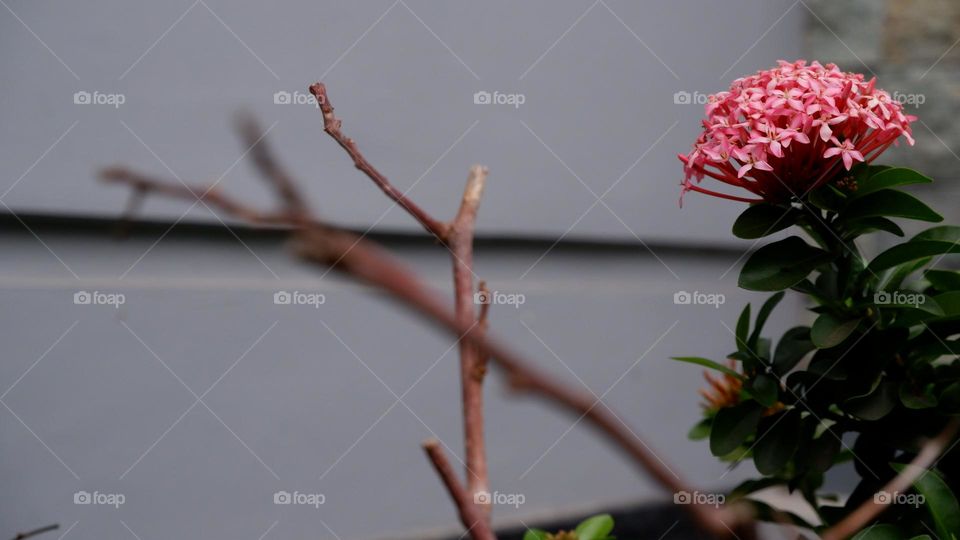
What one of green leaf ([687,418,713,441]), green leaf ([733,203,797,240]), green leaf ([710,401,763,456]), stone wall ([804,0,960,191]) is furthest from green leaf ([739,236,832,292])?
stone wall ([804,0,960,191])

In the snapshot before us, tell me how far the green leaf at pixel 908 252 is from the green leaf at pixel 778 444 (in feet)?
0.45

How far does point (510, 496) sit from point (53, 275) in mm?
791

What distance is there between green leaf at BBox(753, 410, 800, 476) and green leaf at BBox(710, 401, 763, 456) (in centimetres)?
1

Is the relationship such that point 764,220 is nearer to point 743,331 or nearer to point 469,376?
point 743,331

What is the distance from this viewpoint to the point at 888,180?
609 millimetres

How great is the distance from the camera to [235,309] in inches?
48.0

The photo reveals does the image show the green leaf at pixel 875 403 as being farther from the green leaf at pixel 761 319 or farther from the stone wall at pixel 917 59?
the stone wall at pixel 917 59

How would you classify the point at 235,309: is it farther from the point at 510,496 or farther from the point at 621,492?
the point at 621,492

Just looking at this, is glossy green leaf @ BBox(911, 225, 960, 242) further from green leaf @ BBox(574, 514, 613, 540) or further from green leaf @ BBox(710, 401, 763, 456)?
green leaf @ BBox(574, 514, 613, 540)

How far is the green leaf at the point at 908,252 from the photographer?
634 millimetres

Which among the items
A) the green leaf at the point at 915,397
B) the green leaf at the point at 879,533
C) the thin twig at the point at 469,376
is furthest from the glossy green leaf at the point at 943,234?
the thin twig at the point at 469,376

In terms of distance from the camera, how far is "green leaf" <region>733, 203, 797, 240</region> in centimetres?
63

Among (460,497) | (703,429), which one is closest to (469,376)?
(460,497)

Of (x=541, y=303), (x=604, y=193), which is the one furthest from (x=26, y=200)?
(x=604, y=193)
